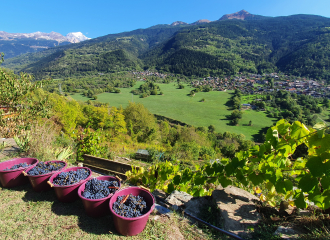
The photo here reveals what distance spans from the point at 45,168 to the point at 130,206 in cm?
186

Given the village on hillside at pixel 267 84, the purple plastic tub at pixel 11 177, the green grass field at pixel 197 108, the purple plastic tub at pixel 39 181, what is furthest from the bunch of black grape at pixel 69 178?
the village on hillside at pixel 267 84

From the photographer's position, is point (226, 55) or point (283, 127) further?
point (226, 55)

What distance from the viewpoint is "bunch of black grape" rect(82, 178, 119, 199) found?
7.14 feet

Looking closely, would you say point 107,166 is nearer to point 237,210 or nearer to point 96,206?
point 96,206

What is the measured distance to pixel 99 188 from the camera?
226 centimetres

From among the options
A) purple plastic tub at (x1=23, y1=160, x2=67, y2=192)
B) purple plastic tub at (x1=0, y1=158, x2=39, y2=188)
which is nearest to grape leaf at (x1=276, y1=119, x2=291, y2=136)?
purple plastic tub at (x1=23, y1=160, x2=67, y2=192)

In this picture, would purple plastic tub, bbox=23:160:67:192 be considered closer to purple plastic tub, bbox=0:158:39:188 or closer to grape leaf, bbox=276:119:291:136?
purple plastic tub, bbox=0:158:39:188

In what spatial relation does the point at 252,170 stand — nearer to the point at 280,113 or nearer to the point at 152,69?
the point at 280,113

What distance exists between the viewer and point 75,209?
7.75 feet

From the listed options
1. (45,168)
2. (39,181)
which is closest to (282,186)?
(39,181)

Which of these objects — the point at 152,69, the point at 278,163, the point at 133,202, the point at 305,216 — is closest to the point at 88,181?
the point at 133,202

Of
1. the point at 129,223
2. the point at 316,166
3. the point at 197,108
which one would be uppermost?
the point at 316,166

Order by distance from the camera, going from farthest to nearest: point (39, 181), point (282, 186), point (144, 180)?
1. point (144, 180)
2. point (39, 181)
3. point (282, 186)

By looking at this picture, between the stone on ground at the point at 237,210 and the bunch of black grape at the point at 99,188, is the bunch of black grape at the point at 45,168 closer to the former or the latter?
the bunch of black grape at the point at 99,188
